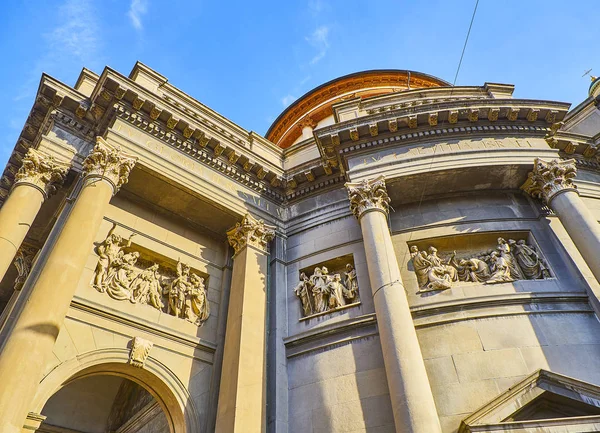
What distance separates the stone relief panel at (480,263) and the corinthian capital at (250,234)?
401 cm

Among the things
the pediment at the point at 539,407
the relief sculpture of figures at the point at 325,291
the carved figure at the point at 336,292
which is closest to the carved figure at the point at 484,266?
the relief sculpture of figures at the point at 325,291

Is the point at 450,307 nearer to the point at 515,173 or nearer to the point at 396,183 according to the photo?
the point at 396,183

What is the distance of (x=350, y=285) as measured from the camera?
1048 cm

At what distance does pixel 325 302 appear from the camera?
10422 mm

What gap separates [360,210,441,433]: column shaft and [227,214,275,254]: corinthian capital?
9.28 feet

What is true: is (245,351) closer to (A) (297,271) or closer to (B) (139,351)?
(B) (139,351)

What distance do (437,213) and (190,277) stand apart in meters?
6.97

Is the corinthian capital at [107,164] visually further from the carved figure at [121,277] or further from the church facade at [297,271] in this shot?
the carved figure at [121,277]

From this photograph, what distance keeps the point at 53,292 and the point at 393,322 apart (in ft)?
21.1

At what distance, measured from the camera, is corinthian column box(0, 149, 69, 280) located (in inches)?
339

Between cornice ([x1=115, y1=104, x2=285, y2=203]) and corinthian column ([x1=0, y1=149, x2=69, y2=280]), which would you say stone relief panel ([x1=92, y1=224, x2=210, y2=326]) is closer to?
corinthian column ([x1=0, y1=149, x2=69, y2=280])

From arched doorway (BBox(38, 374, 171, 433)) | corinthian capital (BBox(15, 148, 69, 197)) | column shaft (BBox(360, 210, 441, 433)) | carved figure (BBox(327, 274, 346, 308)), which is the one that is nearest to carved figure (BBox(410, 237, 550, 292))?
column shaft (BBox(360, 210, 441, 433))

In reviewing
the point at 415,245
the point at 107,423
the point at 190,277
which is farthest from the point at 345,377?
the point at 107,423

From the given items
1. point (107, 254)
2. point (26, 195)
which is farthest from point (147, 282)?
point (26, 195)
